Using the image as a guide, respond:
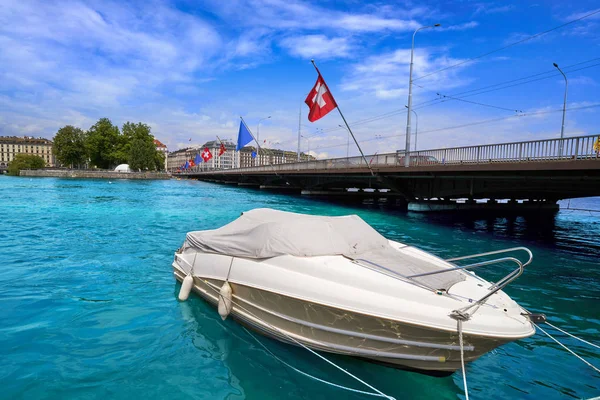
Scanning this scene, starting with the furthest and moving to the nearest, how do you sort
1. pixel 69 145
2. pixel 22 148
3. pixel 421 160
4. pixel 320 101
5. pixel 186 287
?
pixel 22 148
pixel 69 145
pixel 421 160
pixel 320 101
pixel 186 287

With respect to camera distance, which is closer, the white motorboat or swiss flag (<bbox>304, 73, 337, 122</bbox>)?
the white motorboat

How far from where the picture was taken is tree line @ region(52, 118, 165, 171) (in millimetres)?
109375

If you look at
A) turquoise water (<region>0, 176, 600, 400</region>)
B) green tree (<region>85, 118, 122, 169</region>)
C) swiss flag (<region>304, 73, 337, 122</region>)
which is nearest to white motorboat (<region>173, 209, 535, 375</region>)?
turquoise water (<region>0, 176, 600, 400</region>)

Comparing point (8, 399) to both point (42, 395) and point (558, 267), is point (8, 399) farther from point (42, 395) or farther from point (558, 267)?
point (558, 267)

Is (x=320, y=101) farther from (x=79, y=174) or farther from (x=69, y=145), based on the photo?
(x=69, y=145)

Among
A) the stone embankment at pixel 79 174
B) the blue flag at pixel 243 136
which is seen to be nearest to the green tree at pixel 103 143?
the stone embankment at pixel 79 174

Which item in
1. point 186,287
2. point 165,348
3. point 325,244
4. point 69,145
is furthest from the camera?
point 69,145

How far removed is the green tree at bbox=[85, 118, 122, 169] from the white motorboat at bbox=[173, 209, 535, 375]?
119 meters

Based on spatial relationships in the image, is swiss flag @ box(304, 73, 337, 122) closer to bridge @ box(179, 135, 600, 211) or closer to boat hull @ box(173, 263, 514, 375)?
bridge @ box(179, 135, 600, 211)

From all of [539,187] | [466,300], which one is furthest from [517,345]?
[539,187]

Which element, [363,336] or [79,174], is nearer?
[363,336]

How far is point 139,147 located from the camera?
363ft

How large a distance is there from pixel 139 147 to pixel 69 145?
66.0ft

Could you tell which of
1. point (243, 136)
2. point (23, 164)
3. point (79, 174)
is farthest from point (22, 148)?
point (243, 136)
